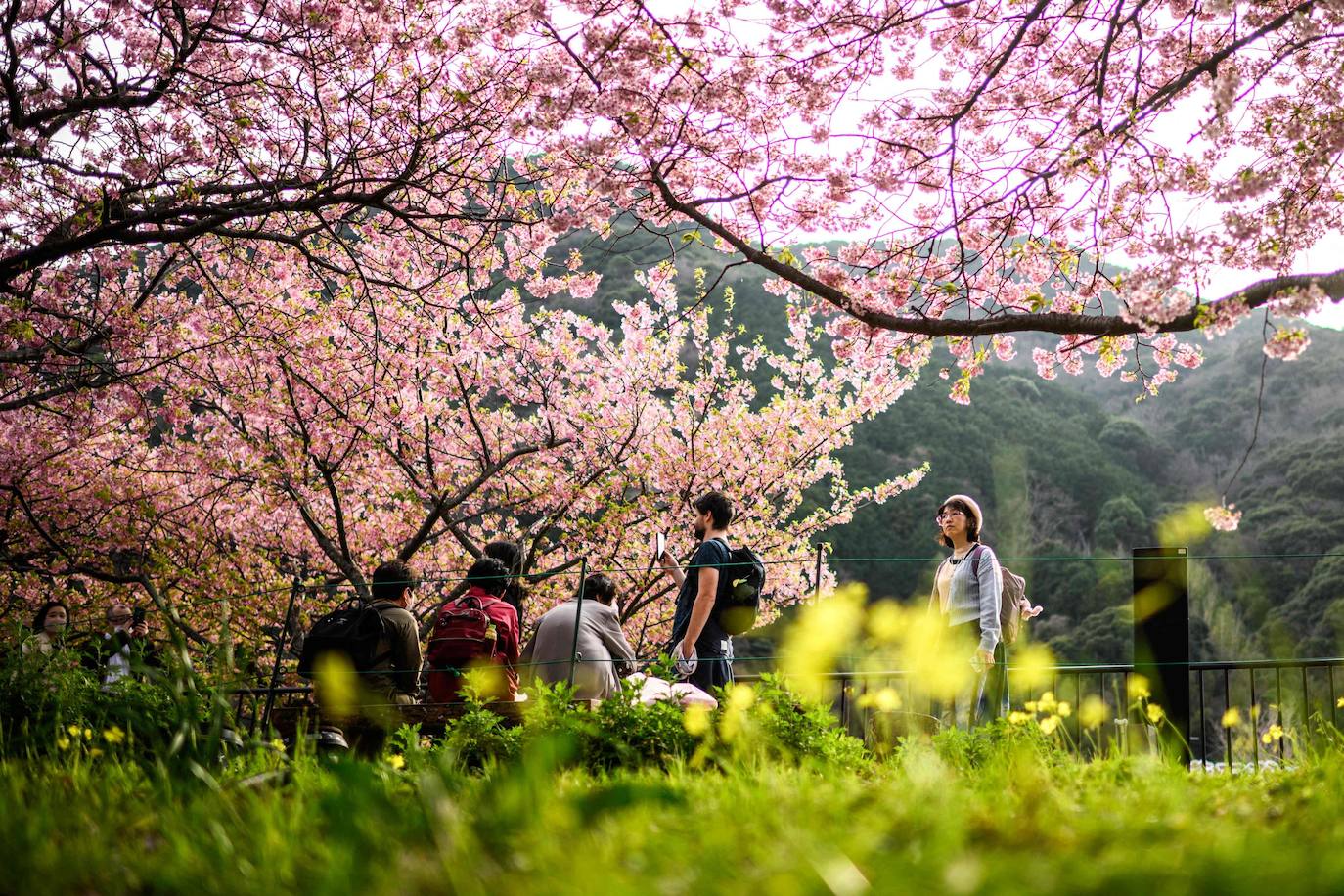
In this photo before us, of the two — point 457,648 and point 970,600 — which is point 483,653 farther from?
point 970,600

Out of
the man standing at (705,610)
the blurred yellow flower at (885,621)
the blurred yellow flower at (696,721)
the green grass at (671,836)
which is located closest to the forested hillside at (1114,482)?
the man standing at (705,610)

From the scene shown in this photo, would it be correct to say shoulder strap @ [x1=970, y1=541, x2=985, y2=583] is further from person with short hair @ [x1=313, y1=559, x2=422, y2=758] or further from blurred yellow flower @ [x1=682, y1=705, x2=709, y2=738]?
person with short hair @ [x1=313, y1=559, x2=422, y2=758]

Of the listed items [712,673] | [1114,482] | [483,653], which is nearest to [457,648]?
[483,653]

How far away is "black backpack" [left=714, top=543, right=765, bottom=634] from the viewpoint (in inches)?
211

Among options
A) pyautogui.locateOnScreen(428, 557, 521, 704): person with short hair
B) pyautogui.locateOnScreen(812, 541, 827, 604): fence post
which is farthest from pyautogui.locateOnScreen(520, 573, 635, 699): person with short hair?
pyautogui.locateOnScreen(812, 541, 827, 604): fence post

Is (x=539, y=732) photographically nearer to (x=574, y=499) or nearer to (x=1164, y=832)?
(x=1164, y=832)

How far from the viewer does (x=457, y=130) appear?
6543 mm

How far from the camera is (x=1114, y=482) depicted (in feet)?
128

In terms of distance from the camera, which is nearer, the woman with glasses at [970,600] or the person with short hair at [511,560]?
the woman with glasses at [970,600]

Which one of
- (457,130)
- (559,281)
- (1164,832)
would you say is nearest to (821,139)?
(457,130)

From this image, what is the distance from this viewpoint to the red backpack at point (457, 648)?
17.2 feet

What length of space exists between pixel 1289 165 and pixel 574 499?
796 cm

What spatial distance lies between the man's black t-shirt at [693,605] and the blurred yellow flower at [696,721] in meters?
1.54

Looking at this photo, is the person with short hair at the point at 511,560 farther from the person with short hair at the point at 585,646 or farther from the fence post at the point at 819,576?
the fence post at the point at 819,576
